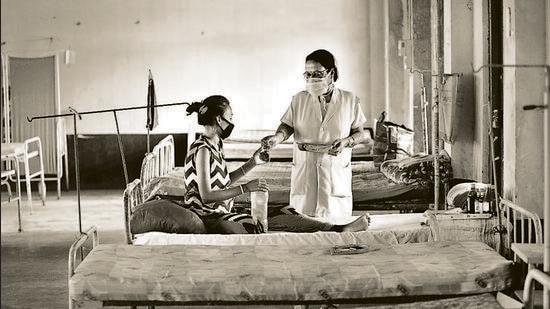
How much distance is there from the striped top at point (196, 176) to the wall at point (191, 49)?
725 centimetres

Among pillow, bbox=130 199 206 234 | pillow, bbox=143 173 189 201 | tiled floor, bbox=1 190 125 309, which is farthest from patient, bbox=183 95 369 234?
pillow, bbox=143 173 189 201

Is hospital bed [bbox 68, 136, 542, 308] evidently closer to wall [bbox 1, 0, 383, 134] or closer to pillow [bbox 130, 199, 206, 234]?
pillow [bbox 130, 199, 206, 234]

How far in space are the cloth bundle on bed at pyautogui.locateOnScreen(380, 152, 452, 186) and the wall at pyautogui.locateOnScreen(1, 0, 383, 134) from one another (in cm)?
491

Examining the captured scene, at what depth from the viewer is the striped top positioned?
5.16m

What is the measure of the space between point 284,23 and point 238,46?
2.23 ft

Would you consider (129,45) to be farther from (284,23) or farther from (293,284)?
(293,284)

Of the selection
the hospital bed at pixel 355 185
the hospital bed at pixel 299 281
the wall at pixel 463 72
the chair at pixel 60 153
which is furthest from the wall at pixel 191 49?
the hospital bed at pixel 299 281

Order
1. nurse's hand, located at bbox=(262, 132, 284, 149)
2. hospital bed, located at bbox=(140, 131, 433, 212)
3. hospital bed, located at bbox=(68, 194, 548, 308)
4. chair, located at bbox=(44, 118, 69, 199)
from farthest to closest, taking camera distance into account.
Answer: chair, located at bbox=(44, 118, 69, 199) < hospital bed, located at bbox=(140, 131, 433, 212) < nurse's hand, located at bbox=(262, 132, 284, 149) < hospital bed, located at bbox=(68, 194, 548, 308)

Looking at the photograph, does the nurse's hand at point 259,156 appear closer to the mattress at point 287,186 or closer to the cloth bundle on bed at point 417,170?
the mattress at point 287,186

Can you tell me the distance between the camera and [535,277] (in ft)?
11.2

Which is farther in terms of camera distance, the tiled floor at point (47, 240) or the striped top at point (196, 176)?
the tiled floor at point (47, 240)

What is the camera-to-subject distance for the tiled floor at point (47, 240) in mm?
6402

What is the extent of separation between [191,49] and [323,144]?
6.78 metres

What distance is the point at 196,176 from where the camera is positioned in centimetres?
517
